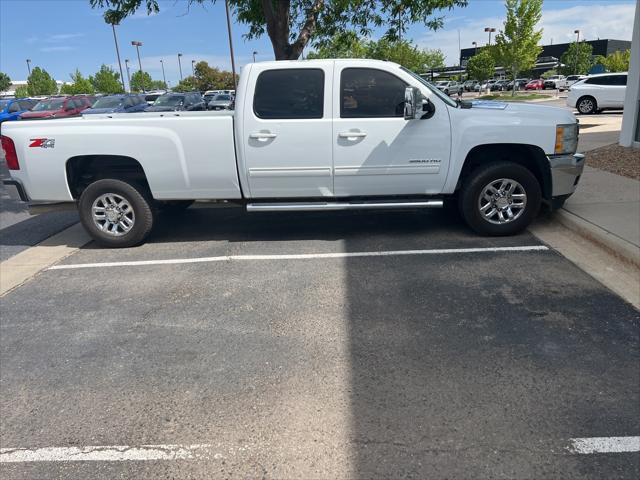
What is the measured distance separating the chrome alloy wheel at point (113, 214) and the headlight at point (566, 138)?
4988 millimetres

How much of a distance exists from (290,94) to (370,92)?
35.3 inches

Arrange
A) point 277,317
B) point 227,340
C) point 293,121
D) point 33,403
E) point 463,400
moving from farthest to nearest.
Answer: point 293,121
point 277,317
point 227,340
point 33,403
point 463,400

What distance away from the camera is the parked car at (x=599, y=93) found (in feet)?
67.8

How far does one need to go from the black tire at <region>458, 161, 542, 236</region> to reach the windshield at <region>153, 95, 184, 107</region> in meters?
21.8

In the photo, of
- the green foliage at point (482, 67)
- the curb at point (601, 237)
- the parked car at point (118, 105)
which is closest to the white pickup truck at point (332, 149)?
the curb at point (601, 237)

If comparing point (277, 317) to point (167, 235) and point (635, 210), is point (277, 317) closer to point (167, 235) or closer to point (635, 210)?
point (167, 235)

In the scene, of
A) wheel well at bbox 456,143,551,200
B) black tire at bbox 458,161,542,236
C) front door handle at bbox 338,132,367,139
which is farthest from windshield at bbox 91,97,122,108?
black tire at bbox 458,161,542,236

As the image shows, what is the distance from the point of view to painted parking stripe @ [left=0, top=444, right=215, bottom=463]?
2.79m

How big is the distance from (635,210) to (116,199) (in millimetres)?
6367

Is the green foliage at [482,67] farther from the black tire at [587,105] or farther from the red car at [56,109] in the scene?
the red car at [56,109]

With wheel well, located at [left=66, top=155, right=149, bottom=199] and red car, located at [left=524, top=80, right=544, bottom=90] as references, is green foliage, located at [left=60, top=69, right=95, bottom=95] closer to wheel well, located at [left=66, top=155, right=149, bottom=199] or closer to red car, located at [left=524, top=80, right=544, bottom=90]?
red car, located at [left=524, top=80, right=544, bottom=90]

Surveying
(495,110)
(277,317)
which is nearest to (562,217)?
(495,110)

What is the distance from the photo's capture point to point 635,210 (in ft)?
21.3

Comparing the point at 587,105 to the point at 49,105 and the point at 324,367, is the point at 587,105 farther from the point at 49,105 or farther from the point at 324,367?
the point at 49,105
